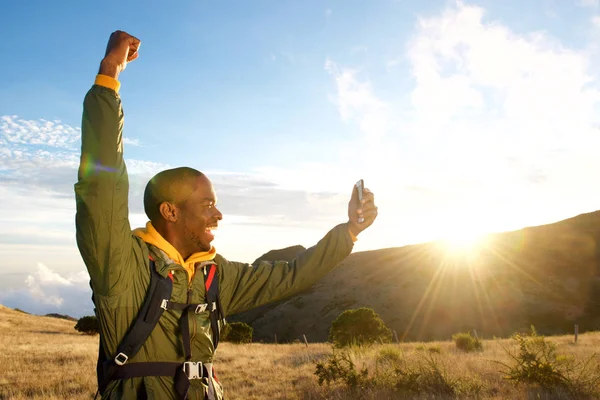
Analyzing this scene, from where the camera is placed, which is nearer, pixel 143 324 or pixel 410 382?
pixel 143 324

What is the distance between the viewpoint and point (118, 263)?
1.86 m

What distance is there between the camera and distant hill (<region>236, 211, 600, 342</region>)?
49.5m

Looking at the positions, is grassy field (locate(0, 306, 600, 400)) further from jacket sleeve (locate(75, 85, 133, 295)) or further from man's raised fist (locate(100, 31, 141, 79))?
man's raised fist (locate(100, 31, 141, 79))

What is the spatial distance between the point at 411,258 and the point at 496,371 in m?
60.3

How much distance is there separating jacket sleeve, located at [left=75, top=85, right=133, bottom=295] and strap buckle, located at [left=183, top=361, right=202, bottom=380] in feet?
1.73

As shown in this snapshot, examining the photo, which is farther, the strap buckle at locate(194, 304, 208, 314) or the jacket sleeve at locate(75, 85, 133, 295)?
the strap buckle at locate(194, 304, 208, 314)

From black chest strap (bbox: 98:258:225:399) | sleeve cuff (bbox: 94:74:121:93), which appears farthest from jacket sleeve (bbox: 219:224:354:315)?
sleeve cuff (bbox: 94:74:121:93)

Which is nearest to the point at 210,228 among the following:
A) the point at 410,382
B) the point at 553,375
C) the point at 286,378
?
the point at 410,382

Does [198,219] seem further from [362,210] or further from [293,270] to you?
[362,210]

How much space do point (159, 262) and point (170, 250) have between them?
105mm

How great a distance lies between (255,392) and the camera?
10344 mm

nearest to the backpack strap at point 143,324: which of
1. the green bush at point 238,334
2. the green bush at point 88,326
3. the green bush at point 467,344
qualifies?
the green bush at point 467,344

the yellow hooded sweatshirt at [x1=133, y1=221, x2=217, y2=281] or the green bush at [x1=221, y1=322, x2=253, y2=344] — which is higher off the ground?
the yellow hooded sweatshirt at [x1=133, y1=221, x2=217, y2=281]

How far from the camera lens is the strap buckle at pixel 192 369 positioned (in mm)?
2104
